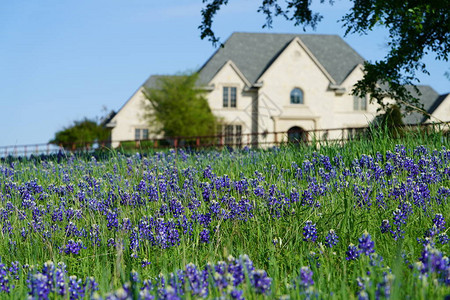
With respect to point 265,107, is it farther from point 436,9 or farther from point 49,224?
point 49,224

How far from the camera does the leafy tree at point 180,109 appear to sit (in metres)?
37.0

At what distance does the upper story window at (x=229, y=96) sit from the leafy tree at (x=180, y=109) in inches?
87.6

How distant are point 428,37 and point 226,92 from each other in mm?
26601

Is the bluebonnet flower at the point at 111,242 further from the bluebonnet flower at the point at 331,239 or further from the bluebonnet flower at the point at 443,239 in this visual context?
the bluebonnet flower at the point at 443,239

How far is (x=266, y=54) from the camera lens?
1735 inches

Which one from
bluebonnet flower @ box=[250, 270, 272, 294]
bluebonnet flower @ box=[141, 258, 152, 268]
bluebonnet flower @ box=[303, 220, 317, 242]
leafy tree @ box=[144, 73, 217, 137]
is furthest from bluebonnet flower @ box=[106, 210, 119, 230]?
leafy tree @ box=[144, 73, 217, 137]

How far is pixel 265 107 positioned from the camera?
4072 cm

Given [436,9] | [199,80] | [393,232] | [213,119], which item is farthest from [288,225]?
[199,80]

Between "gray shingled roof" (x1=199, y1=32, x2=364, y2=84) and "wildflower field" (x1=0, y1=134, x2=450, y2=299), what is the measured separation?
35.1 m

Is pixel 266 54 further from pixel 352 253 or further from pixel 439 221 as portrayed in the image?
pixel 352 253

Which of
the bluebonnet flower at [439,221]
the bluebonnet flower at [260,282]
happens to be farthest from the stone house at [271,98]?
the bluebonnet flower at [260,282]

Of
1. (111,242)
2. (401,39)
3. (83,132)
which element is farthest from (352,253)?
(83,132)

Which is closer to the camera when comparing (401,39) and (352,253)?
(352,253)

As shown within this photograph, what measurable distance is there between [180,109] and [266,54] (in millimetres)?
11665
